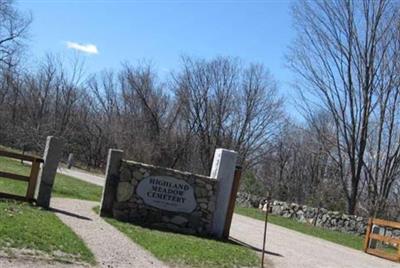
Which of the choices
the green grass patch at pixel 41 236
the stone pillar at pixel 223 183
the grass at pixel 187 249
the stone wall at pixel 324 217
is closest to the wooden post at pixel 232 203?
the stone pillar at pixel 223 183

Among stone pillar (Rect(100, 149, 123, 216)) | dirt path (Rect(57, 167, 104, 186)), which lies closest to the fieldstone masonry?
stone pillar (Rect(100, 149, 123, 216))

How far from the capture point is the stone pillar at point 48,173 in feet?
47.3

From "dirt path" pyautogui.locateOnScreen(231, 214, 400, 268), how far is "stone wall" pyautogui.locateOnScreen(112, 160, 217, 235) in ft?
4.97

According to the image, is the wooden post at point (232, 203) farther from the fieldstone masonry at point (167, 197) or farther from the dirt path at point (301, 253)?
the dirt path at point (301, 253)

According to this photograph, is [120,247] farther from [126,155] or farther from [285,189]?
[126,155]

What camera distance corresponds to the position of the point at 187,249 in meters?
12.0

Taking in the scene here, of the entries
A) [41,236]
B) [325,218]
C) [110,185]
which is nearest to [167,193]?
[110,185]

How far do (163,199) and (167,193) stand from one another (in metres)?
0.19

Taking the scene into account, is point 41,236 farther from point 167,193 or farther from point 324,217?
point 324,217

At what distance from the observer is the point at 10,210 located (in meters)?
12.4

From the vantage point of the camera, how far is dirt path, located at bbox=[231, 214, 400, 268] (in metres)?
13.5

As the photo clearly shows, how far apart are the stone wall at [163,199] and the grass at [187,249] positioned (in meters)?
0.82

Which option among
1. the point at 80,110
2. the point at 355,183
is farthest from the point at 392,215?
the point at 80,110

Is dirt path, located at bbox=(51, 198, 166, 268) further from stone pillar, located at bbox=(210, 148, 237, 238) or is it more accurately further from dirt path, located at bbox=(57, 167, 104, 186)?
dirt path, located at bbox=(57, 167, 104, 186)
